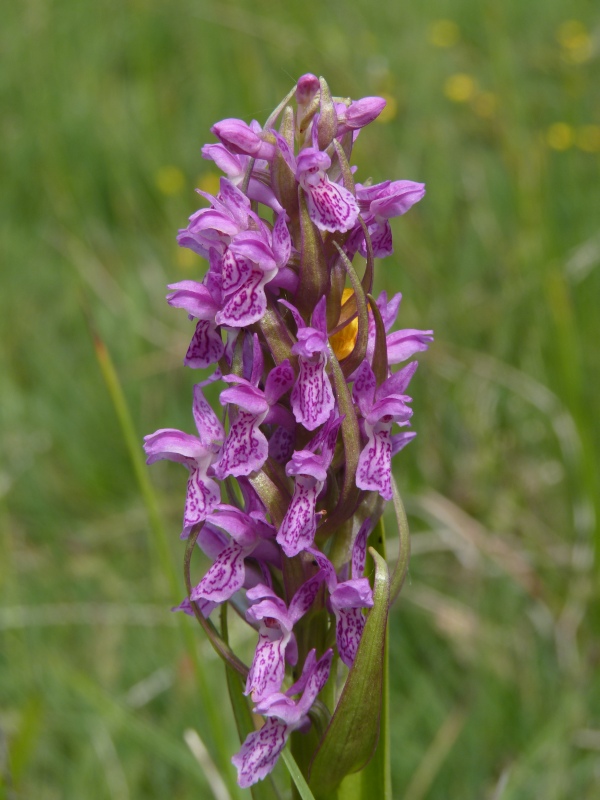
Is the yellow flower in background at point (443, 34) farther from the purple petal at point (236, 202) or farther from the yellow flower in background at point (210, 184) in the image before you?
the purple petal at point (236, 202)

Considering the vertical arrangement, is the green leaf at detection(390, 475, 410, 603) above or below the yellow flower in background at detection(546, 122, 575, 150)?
below

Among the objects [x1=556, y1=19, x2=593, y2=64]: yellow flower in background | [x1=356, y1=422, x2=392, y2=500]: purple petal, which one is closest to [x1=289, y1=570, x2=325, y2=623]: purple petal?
[x1=356, y1=422, x2=392, y2=500]: purple petal

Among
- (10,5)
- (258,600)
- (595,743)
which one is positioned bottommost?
(595,743)

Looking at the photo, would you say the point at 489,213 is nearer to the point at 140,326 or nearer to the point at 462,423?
the point at 462,423

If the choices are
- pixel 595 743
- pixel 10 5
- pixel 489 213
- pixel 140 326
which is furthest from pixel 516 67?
pixel 595 743

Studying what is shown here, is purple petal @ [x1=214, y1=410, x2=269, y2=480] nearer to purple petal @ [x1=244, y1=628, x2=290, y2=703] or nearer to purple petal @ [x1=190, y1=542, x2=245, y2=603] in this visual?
purple petal @ [x1=190, y1=542, x2=245, y2=603]

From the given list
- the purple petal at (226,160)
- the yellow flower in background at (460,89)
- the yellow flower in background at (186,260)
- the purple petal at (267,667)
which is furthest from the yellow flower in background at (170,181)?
the purple petal at (267,667)
